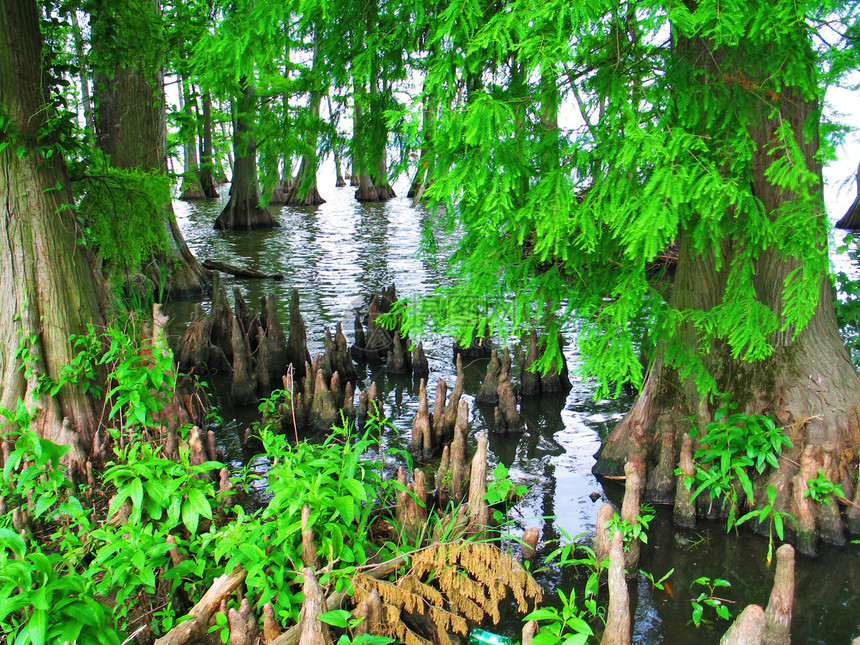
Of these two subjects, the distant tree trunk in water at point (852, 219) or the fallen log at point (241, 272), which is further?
the distant tree trunk in water at point (852, 219)

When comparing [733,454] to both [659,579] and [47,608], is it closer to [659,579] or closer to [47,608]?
[659,579]

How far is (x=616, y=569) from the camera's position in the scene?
2.88 metres

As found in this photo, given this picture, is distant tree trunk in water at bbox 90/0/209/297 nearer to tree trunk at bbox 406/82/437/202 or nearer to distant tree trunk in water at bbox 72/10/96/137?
distant tree trunk in water at bbox 72/10/96/137

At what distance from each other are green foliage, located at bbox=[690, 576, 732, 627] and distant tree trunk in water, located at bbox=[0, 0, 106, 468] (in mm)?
3741

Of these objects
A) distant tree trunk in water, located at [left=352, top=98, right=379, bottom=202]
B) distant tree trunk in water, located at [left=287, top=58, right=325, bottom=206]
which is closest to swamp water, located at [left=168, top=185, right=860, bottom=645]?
distant tree trunk in water, located at [left=352, top=98, right=379, bottom=202]

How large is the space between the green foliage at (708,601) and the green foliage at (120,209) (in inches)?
187

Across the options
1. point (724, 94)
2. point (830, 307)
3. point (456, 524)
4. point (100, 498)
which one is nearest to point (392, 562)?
point (456, 524)

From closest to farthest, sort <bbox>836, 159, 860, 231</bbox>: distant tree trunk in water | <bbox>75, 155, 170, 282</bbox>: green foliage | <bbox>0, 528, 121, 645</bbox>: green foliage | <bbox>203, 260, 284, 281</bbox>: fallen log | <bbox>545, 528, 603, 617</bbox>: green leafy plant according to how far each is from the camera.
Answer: <bbox>0, 528, 121, 645</bbox>: green foliage
<bbox>545, 528, 603, 617</bbox>: green leafy plant
<bbox>75, 155, 170, 282</bbox>: green foliage
<bbox>203, 260, 284, 281</bbox>: fallen log
<bbox>836, 159, 860, 231</bbox>: distant tree trunk in water

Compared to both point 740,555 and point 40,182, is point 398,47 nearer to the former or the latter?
point 40,182

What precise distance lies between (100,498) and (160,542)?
4.17 ft

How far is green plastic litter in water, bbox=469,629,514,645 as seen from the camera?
3283 mm

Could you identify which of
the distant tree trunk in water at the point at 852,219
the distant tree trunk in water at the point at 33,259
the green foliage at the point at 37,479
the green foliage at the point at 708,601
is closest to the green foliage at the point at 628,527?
the green foliage at the point at 708,601

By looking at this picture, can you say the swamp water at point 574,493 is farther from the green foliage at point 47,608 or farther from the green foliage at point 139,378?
the green foliage at point 47,608

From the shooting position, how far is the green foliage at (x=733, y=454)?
14.0 feet
